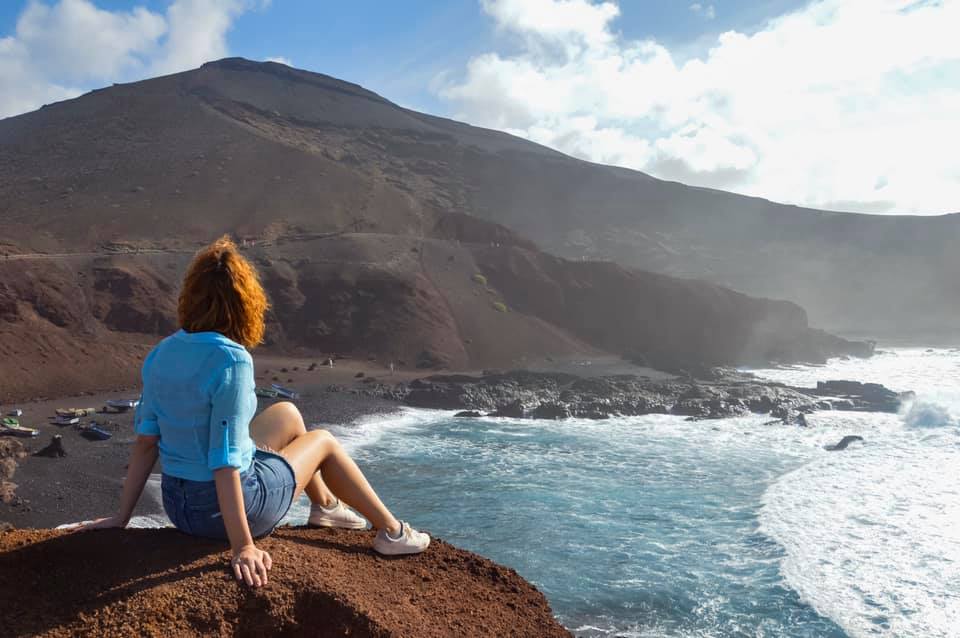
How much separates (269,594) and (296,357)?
2788cm

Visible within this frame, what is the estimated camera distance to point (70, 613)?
8.45ft

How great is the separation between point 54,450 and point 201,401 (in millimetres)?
Result: 13407

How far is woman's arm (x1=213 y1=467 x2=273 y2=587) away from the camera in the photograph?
2805mm

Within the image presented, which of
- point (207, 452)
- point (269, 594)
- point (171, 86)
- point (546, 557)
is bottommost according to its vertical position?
point (546, 557)

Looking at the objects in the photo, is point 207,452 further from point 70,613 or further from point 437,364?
point 437,364

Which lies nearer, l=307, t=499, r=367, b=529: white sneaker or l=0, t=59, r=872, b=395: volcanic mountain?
l=307, t=499, r=367, b=529: white sneaker

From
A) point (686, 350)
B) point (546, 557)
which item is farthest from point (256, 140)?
point (546, 557)

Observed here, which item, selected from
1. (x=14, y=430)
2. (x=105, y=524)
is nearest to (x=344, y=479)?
(x=105, y=524)

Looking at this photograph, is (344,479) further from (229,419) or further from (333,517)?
(229,419)

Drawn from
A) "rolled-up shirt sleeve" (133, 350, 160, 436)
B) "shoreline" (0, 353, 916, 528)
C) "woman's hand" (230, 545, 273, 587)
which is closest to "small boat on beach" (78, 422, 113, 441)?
"shoreline" (0, 353, 916, 528)

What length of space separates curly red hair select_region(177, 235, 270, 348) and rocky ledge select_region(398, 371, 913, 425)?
2019 cm

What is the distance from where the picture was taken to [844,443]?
1947cm

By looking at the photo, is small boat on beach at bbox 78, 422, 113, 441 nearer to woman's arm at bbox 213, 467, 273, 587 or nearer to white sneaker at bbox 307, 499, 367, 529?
white sneaker at bbox 307, 499, 367, 529

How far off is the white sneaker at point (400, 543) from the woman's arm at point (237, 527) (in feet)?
2.74
